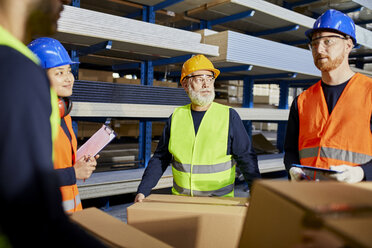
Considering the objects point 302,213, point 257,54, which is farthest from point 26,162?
point 257,54

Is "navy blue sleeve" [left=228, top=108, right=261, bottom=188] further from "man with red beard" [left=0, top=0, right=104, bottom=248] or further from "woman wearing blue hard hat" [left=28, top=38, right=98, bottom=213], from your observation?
"man with red beard" [left=0, top=0, right=104, bottom=248]

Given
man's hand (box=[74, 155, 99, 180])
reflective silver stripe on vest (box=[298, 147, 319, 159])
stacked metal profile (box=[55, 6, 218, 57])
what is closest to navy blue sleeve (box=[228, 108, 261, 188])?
reflective silver stripe on vest (box=[298, 147, 319, 159])

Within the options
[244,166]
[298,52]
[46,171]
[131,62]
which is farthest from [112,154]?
[46,171]

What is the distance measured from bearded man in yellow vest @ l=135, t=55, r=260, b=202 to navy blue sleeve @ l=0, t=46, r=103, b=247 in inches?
46.0

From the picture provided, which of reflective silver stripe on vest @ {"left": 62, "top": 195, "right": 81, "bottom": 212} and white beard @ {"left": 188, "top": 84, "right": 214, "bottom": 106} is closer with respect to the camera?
reflective silver stripe on vest @ {"left": 62, "top": 195, "right": 81, "bottom": 212}

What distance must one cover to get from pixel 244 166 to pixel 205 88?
0.61 m

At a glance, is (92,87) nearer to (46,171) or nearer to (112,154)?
(112,154)

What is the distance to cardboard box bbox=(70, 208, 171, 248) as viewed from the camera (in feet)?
2.63

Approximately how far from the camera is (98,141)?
167 cm

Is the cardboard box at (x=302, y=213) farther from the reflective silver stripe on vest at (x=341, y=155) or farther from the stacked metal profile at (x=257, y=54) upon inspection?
the stacked metal profile at (x=257, y=54)

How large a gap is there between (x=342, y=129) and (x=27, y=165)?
147 cm

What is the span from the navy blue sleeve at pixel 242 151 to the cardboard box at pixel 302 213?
1101mm

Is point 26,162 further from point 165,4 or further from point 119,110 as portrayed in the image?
point 165,4

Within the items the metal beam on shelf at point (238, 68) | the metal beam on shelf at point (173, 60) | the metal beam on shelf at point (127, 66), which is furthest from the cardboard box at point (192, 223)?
the metal beam on shelf at point (127, 66)
